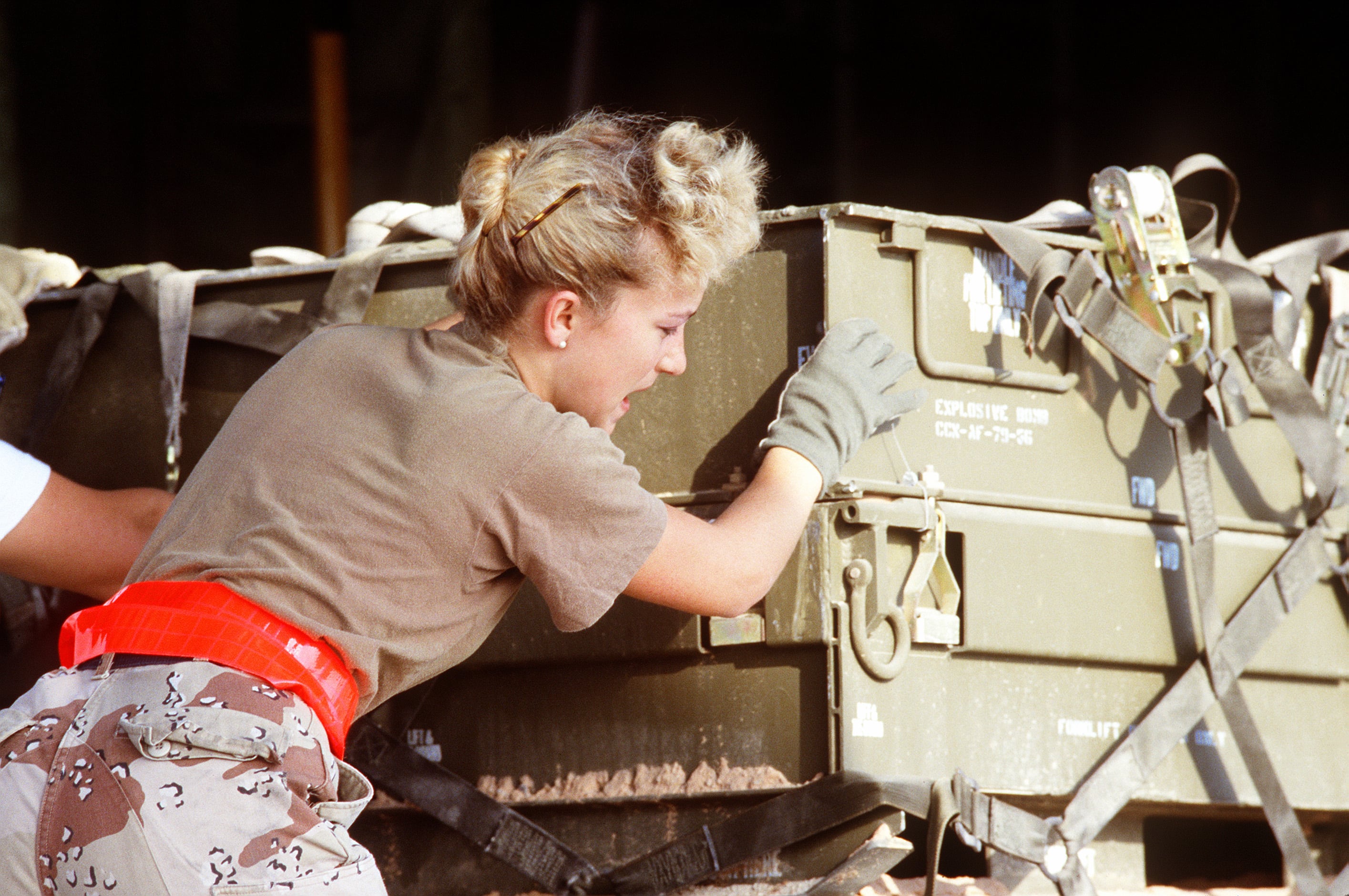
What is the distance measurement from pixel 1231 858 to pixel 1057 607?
1.45m

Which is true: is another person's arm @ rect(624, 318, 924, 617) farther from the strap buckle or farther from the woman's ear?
the strap buckle

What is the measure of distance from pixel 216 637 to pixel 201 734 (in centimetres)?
12

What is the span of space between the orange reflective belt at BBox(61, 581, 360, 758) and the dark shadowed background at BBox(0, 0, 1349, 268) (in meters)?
4.89

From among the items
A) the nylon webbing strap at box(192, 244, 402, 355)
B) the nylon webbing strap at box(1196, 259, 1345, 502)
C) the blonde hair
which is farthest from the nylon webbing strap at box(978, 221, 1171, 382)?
the nylon webbing strap at box(192, 244, 402, 355)

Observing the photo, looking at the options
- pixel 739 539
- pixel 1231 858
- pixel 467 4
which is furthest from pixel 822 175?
pixel 739 539

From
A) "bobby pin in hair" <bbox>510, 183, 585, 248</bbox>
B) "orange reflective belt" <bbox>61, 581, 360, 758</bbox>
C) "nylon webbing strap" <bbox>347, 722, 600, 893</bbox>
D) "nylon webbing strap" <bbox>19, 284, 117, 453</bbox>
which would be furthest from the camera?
"nylon webbing strap" <bbox>19, 284, 117, 453</bbox>

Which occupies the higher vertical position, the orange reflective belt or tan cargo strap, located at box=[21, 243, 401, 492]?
tan cargo strap, located at box=[21, 243, 401, 492]

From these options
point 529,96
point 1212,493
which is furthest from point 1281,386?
point 529,96

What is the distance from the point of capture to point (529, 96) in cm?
665

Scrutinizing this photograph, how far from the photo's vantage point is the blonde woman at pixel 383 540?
4.91ft

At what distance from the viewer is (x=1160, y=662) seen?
2521 millimetres

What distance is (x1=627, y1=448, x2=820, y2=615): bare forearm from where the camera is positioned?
5.91 ft

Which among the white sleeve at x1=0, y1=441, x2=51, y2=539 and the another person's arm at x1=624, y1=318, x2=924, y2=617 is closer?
the another person's arm at x1=624, y1=318, x2=924, y2=617

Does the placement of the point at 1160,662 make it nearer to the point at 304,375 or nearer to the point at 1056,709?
the point at 1056,709
